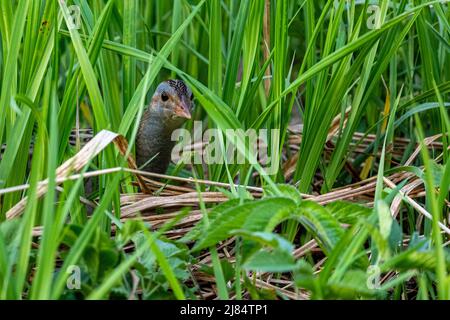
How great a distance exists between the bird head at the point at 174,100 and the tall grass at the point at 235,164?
0.11 m

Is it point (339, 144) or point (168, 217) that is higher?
point (339, 144)

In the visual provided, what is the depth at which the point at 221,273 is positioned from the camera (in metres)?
1.83

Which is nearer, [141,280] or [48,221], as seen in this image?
[48,221]

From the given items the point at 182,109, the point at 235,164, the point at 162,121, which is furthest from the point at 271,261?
the point at 162,121

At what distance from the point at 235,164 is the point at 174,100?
17.7 inches

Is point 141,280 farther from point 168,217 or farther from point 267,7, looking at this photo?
point 267,7

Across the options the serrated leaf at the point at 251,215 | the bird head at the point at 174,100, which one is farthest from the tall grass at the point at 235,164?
the bird head at the point at 174,100

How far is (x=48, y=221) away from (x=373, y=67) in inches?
55.1

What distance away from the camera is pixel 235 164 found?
2.56 m

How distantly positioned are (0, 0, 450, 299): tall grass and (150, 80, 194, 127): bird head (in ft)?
→ 0.36

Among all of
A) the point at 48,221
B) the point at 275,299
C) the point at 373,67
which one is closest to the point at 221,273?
the point at 275,299

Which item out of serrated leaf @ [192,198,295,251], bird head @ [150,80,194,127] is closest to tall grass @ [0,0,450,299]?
serrated leaf @ [192,198,295,251]

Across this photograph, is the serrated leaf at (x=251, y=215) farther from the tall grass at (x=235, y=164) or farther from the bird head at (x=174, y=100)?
the bird head at (x=174, y=100)

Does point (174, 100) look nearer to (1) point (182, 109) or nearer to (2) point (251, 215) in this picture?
(1) point (182, 109)
